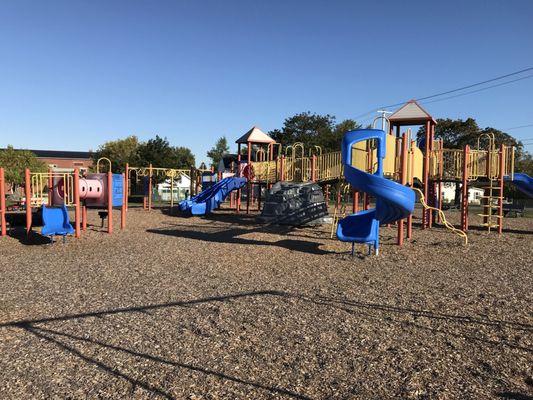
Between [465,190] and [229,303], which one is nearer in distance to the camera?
[229,303]

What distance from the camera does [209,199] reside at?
24234 mm

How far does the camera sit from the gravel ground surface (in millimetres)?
3998

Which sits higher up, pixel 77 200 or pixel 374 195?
pixel 374 195

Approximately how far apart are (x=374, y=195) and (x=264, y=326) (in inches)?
204

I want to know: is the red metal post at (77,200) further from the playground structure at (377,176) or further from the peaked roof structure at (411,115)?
the peaked roof structure at (411,115)

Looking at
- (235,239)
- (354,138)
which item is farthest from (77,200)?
(354,138)

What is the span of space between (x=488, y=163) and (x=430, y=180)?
2.21m

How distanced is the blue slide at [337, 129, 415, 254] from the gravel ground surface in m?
0.77

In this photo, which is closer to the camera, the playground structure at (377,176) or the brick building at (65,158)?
the playground structure at (377,176)

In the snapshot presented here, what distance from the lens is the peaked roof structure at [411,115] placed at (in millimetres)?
16672

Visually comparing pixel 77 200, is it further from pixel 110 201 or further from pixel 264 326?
pixel 264 326

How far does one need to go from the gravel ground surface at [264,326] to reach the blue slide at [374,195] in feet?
2.53

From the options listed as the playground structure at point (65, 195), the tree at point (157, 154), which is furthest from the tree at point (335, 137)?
the playground structure at point (65, 195)

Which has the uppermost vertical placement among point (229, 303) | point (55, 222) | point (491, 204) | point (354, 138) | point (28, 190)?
point (354, 138)
